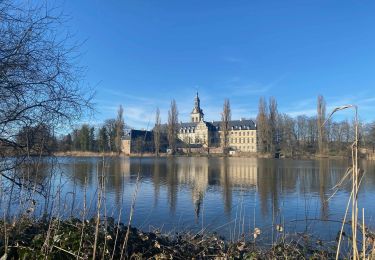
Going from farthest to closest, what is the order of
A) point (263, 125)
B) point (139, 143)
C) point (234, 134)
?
1. point (234, 134)
2. point (263, 125)
3. point (139, 143)

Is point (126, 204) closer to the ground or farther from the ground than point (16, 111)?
closer to the ground

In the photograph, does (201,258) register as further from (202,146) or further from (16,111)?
(202,146)

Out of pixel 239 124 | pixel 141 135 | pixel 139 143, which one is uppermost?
pixel 239 124

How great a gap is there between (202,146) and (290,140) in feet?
85.6

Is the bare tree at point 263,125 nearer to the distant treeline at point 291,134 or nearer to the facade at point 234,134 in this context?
the distant treeline at point 291,134

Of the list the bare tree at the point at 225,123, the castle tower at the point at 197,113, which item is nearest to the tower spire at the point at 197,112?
the castle tower at the point at 197,113

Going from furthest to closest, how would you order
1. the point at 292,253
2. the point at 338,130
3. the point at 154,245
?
the point at 338,130, the point at 292,253, the point at 154,245

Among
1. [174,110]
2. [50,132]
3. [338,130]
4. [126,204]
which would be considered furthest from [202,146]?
[50,132]

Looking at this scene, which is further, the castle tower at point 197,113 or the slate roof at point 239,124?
the castle tower at point 197,113

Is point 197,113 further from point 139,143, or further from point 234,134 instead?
point 139,143

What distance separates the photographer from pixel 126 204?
587 inches

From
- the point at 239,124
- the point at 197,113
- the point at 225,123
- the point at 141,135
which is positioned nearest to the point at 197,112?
the point at 197,113

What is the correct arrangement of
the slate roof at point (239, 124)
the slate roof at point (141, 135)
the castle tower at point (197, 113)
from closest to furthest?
1. the slate roof at point (141, 135)
2. the slate roof at point (239, 124)
3. the castle tower at point (197, 113)

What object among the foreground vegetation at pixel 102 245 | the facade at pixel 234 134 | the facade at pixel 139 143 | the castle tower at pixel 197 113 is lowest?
the foreground vegetation at pixel 102 245
